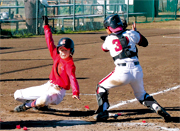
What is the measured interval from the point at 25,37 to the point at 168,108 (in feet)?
46.3

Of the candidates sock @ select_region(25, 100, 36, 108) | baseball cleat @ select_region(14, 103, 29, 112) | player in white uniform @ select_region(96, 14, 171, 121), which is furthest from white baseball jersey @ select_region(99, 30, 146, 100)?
baseball cleat @ select_region(14, 103, 29, 112)

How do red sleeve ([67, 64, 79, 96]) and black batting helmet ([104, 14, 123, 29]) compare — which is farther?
black batting helmet ([104, 14, 123, 29])

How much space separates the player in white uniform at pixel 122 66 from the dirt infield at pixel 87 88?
0.28 metres

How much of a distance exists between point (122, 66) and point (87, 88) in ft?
8.44

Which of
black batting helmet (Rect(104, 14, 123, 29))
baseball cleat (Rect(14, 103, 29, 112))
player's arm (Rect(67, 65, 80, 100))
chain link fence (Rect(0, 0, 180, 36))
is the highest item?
chain link fence (Rect(0, 0, 180, 36))

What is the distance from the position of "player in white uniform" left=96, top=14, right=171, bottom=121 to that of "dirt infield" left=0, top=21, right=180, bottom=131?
28 centimetres

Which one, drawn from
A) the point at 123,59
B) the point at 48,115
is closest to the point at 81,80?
the point at 48,115

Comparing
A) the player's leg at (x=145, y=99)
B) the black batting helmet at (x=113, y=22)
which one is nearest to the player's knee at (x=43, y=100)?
the player's leg at (x=145, y=99)

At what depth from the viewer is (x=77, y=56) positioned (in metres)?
11.9

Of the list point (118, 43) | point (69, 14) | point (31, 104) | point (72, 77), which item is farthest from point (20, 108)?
point (69, 14)

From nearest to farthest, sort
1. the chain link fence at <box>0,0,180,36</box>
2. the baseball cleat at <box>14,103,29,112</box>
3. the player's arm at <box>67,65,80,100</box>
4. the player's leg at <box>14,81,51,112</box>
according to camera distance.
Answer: the player's arm at <box>67,65,80,100</box> → the player's leg at <box>14,81,51,112</box> → the baseball cleat at <box>14,103,29,112</box> → the chain link fence at <box>0,0,180,36</box>

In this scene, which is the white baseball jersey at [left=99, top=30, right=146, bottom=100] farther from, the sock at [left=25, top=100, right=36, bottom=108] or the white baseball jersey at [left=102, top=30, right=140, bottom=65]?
the sock at [left=25, top=100, right=36, bottom=108]

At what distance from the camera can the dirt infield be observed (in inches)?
196

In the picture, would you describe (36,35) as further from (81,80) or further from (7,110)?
(7,110)
